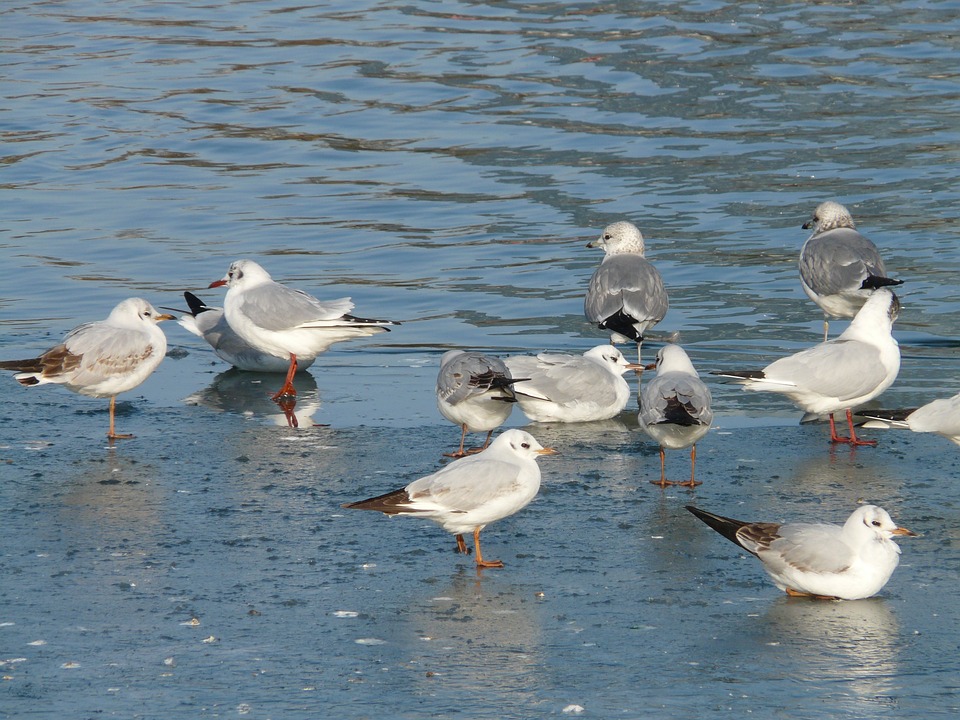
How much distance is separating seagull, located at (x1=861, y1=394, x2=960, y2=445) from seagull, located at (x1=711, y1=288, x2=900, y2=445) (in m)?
0.68

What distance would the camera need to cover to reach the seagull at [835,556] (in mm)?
6133

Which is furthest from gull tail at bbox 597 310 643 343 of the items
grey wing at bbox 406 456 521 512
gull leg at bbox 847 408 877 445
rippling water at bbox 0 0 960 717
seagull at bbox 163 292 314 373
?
grey wing at bbox 406 456 521 512

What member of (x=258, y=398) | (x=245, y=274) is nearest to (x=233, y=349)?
(x=245, y=274)

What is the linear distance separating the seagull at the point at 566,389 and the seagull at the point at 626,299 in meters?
2.05

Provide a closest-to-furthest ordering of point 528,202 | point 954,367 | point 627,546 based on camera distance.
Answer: point 627,546
point 954,367
point 528,202

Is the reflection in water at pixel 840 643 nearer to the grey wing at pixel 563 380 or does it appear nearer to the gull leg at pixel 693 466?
the gull leg at pixel 693 466

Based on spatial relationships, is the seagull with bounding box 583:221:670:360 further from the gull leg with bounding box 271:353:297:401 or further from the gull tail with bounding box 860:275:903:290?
the gull leg with bounding box 271:353:297:401

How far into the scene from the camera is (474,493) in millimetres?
6543

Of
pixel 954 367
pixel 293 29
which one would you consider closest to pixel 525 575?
pixel 954 367

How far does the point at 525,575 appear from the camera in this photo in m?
6.48

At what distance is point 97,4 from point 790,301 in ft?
72.9

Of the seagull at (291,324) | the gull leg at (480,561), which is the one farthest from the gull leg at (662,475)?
the seagull at (291,324)

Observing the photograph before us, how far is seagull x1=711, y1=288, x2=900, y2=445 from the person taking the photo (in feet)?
28.4

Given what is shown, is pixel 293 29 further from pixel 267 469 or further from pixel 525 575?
pixel 525 575
